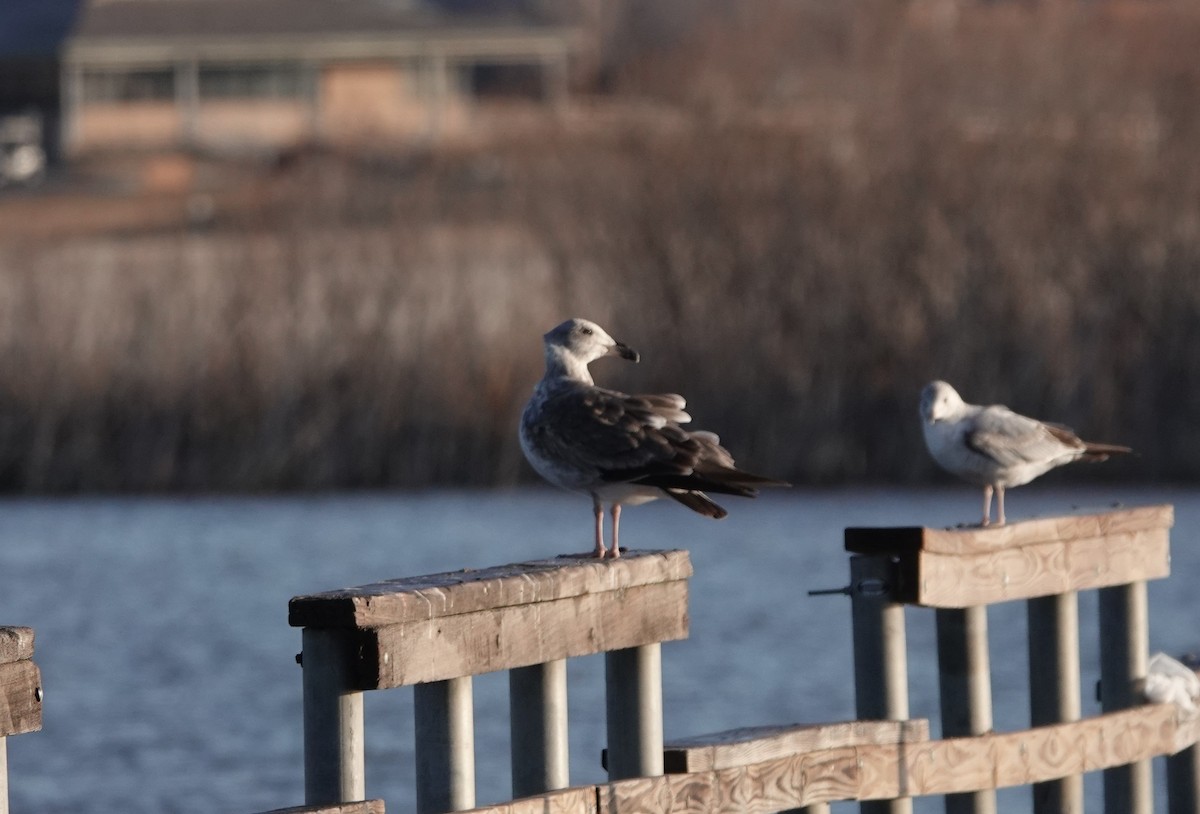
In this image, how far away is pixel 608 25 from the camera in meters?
74.5

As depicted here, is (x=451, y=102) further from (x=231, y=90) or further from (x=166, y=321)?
(x=166, y=321)

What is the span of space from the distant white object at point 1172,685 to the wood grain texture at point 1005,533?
486mm

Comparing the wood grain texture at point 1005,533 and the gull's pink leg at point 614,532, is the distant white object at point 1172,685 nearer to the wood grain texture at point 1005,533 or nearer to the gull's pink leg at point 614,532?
the wood grain texture at point 1005,533

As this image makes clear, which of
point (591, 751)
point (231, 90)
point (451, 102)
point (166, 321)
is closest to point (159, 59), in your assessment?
Result: point (231, 90)

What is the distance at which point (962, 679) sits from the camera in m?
7.54

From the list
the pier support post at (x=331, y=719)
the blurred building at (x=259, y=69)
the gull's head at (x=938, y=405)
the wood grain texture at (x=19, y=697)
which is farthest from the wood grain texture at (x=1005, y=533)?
the blurred building at (x=259, y=69)

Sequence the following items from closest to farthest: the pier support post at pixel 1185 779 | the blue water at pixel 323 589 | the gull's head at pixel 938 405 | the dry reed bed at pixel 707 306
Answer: the gull's head at pixel 938 405
the pier support post at pixel 1185 779
the blue water at pixel 323 589
the dry reed bed at pixel 707 306

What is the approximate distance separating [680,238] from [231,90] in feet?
117

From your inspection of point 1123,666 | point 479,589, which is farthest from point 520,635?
point 1123,666

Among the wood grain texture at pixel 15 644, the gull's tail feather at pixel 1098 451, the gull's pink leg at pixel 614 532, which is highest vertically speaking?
the gull's tail feather at pixel 1098 451

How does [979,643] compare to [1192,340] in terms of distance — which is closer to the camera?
[979,643]

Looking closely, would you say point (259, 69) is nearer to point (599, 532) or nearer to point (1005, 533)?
point (1005, 533)

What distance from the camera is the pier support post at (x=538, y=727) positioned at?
19.8 ft

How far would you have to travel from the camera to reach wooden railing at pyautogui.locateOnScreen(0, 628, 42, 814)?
4934mm
